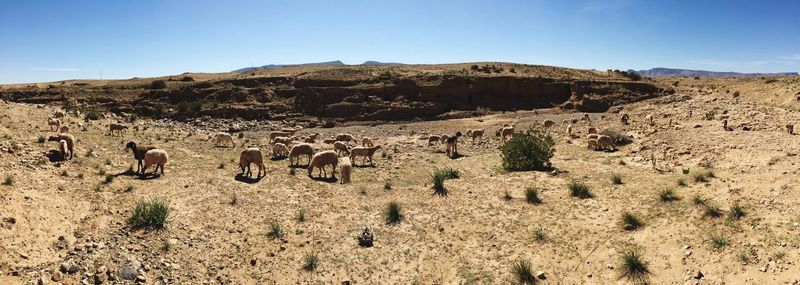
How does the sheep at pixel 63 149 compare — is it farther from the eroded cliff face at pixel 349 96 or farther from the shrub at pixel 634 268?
the eroded cliff face at pixel 349 96

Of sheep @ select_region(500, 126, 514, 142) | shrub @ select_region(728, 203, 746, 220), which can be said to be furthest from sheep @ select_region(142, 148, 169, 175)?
sheep @ select_region(500, 126, 514, 142)

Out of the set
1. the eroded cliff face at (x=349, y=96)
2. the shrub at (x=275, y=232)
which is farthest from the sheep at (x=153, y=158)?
the eroded cliff face at (x=349, y=96)

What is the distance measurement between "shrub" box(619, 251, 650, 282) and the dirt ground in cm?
18

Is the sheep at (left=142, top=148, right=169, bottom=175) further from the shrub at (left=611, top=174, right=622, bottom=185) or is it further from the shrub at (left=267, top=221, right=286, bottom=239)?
the shrub at (left=611, top=174, right=622, bottom=185)

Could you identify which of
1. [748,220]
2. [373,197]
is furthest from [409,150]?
[748,220]

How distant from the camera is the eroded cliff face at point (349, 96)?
176ft

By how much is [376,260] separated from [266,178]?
28.7 ft

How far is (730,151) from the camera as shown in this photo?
1997cm

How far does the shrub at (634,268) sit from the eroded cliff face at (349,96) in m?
43.1

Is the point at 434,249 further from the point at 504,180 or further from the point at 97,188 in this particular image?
the point at 97,188

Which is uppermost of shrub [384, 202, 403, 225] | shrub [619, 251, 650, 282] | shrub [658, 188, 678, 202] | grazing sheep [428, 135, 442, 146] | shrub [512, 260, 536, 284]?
shrub [658, 188, 678, 202]

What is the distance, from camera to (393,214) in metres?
15.4

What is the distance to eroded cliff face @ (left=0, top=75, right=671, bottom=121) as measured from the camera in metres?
53.5

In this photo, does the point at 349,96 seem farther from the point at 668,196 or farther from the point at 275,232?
the point at 668,196
